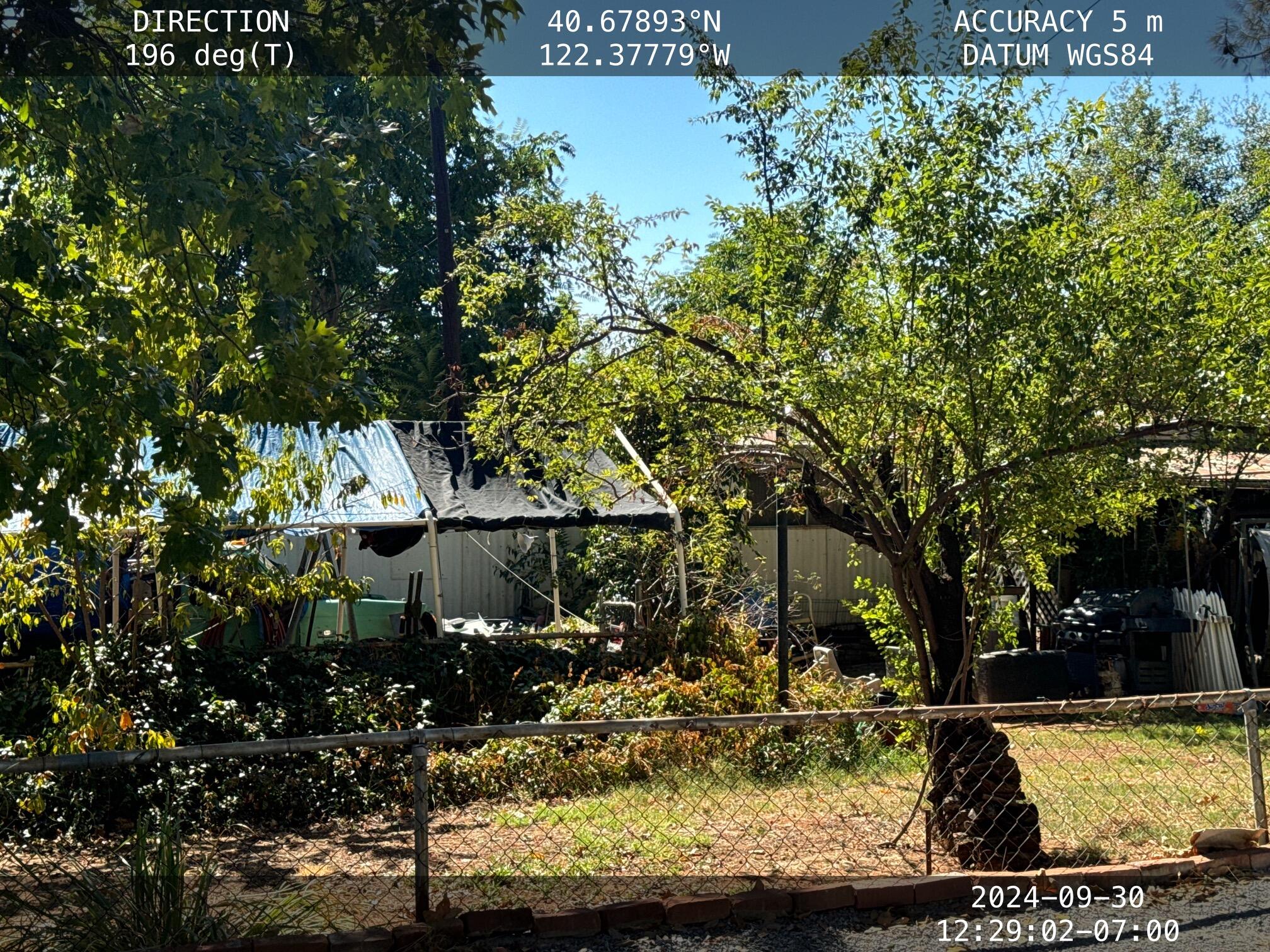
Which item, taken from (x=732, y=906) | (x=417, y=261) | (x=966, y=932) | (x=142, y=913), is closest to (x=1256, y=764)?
(x=966, y=932)

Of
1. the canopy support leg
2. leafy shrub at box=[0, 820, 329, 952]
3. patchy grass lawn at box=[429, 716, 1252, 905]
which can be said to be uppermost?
the canopy support leg

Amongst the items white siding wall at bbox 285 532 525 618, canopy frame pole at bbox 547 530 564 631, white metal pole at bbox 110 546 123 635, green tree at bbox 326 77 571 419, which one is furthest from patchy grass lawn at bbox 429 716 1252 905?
green tree at bbox 326 77 571 419

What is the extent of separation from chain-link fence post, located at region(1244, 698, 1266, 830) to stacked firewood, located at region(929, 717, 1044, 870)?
3.52ft

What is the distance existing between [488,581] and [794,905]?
16.3 meters

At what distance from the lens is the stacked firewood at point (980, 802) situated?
6.33 meters

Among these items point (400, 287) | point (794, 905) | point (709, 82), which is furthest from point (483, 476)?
point (400, 287)

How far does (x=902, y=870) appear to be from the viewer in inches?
246

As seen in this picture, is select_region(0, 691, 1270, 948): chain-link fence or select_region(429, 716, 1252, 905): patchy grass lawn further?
select_region(429, 716, 1252, 905): patchy grass lawn

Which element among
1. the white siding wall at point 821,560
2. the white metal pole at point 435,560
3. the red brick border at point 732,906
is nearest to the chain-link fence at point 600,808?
the red brick border at point 732,906

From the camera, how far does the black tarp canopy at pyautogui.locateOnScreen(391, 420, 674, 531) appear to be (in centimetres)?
1185

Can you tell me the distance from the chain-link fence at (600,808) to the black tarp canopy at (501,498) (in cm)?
267

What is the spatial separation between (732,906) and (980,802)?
2064 mm

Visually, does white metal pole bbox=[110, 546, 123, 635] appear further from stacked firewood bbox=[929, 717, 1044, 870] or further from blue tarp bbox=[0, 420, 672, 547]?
stacked firewood bbox=[929, 717, 1044, 870]

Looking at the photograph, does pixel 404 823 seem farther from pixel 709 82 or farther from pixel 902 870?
pixel 709 82
